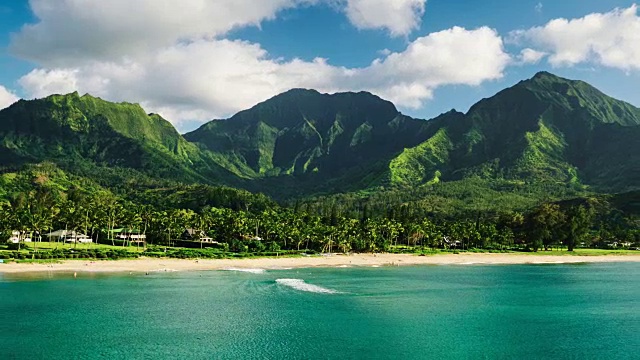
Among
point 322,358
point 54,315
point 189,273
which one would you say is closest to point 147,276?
point 189,273

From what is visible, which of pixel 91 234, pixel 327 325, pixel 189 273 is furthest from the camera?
pixel 91 234

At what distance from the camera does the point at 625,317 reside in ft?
234

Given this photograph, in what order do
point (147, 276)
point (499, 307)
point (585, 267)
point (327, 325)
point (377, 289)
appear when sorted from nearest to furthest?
point (327, 325) < point (499, 307) < point (377, 289) < point (147, 276) < point (585, 267)

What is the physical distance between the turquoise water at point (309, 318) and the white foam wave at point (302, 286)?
199 millimetres

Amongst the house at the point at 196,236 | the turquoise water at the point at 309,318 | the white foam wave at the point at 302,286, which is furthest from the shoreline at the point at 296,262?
the house at the point at 196,236

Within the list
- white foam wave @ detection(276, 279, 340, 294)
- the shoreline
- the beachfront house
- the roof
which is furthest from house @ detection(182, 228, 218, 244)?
white foam wave @ detection(276, 279, 340, 294)

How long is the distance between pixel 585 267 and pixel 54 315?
137953mm

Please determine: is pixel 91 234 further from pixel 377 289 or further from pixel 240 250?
pixel 377 289

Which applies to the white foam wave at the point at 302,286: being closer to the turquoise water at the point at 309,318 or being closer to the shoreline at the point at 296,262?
the turquoise water at the point at 309,318

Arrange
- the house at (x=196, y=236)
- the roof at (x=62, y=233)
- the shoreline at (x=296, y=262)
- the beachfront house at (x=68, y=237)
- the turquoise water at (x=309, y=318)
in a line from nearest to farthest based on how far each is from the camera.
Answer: the turquoise water at (x=309, y=318), the shoreline at (x=296, y=262), the beachfront house at (x=68, y=237), the roof at (x=62, y=233), the house at (x=196, y=236)

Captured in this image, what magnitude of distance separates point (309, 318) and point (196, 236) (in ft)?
347

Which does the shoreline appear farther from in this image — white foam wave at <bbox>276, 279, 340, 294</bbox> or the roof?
the roof

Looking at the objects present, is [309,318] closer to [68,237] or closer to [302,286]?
[302,286]

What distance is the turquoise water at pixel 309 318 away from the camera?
5191cm
